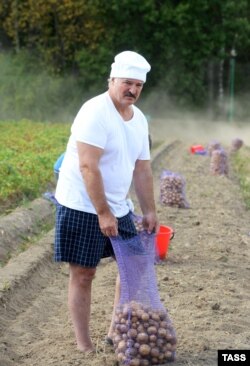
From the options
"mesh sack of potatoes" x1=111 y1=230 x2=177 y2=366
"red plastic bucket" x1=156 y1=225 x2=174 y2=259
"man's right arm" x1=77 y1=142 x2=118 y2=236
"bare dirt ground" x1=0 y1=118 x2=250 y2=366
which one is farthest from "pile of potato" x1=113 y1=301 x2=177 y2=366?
"red plastic bucket" x1=156 y1=225 x2=174 y2=259

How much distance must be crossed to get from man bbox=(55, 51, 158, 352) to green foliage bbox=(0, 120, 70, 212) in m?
5.16

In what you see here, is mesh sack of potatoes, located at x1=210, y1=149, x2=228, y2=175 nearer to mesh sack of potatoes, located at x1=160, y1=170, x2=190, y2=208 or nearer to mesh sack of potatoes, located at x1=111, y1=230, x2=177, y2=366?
mesh sack of potatoes, located at x1=160, y1=170, x2=190, y2=208

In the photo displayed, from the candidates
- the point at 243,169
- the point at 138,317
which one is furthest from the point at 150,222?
the point at 243,169

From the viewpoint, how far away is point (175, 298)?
21.5 ft

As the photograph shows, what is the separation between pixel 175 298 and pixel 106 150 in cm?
204

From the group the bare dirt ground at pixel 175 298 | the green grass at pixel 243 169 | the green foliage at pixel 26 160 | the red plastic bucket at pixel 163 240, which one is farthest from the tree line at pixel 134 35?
the red plastic bucket at pixel 163 240

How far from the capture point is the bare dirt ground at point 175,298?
5316mm

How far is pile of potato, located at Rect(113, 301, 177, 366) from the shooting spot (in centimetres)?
484

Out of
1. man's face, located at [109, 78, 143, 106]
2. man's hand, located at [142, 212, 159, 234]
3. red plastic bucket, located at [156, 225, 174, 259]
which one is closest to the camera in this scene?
man's face, located at [109, 78, 143, 106]

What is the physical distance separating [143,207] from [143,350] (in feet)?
3.01

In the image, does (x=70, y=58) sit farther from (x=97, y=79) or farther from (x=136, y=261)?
(x=136, y=261)

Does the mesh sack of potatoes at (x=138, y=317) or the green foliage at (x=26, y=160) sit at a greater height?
the mesh sack of potatoes at (x=138, y=317)

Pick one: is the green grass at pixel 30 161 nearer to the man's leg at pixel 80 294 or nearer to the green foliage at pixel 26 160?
the green foliage at pixel 26 160

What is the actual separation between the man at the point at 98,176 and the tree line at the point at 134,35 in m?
26.1
